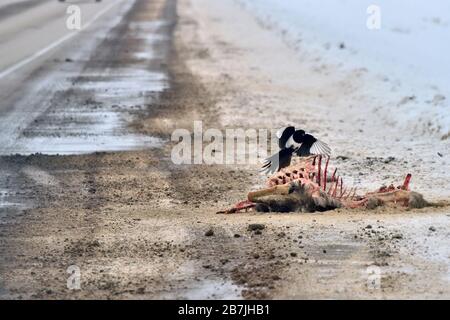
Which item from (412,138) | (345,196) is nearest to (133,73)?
(412,138)

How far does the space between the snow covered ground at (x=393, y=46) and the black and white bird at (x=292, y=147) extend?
2762 millimetres

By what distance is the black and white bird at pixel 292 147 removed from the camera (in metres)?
7.12

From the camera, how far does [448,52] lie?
45.2 ft

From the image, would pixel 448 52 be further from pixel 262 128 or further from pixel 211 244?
pixel 211 244

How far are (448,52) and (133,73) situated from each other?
5.65m

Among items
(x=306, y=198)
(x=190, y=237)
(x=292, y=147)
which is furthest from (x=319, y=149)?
(x=190, y=237)

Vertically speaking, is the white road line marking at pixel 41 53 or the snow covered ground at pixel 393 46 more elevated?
the snow covered ground at pixel 393 46

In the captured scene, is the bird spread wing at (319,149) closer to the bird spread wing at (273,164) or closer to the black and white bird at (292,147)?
the black and white bird at (292,147)

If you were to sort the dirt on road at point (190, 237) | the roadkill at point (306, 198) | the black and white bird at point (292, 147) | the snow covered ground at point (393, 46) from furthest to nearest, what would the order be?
the snow covered ground at point (393, 46) → the black and white bird at point (292, 147) → the roadkill at point (306, 198) → the dirt on road at point (190, 237)

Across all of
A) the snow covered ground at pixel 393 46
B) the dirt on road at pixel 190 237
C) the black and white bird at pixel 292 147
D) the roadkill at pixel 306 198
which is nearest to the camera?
the dirt on road at pixel 190 237

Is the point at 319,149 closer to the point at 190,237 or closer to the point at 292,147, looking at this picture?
the point at 292,147

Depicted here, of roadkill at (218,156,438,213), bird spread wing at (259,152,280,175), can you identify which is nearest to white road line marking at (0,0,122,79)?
bird spread wing at (259,152,280,175)

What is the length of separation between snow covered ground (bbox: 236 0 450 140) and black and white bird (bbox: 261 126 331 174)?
9.06ft

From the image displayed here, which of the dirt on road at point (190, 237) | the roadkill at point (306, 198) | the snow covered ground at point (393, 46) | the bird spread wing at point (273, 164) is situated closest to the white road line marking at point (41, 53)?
the snow covered ground at point (393, 46)
